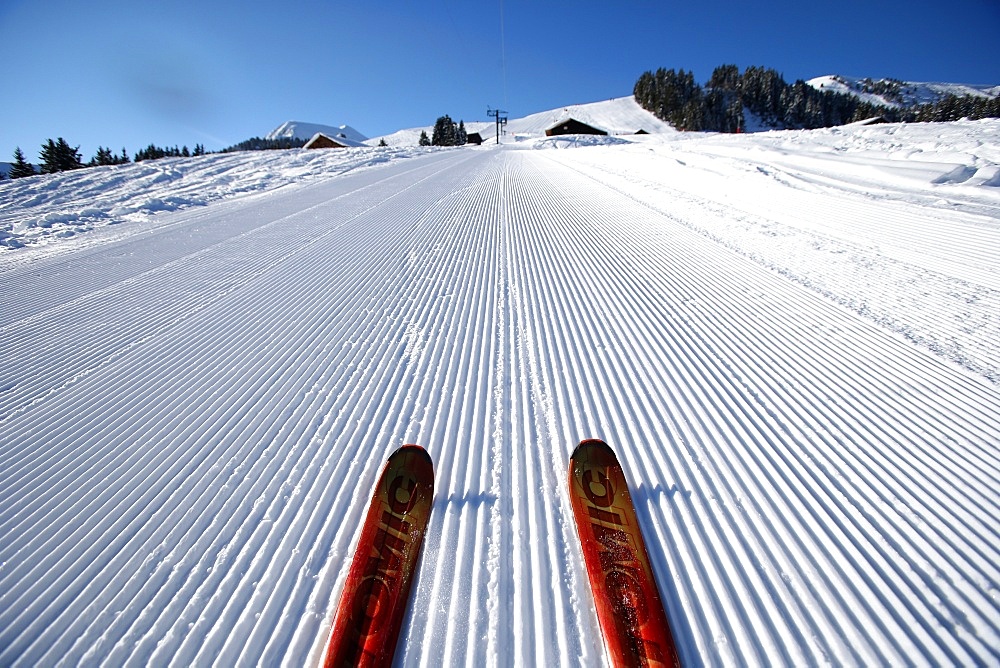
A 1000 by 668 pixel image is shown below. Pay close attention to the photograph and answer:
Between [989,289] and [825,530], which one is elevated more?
[989,289]

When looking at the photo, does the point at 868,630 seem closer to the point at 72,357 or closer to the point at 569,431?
the point at 569,431

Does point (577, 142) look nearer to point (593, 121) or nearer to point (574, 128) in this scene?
point (574, 128)

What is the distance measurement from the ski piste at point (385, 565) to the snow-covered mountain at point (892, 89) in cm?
16541

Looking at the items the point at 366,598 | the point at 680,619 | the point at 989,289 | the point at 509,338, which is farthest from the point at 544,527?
the point at 989,289

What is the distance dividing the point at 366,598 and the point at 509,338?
259cm

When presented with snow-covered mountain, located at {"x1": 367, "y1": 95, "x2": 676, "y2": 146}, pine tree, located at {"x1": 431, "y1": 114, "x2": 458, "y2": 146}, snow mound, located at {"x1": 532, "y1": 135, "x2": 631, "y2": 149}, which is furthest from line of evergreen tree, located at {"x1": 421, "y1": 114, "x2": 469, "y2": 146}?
snow mound, located at {"x1": 532, "y1": 135, "x2": 631, "y2": 149}

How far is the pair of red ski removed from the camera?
1.74 m

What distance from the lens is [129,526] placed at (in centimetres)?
229

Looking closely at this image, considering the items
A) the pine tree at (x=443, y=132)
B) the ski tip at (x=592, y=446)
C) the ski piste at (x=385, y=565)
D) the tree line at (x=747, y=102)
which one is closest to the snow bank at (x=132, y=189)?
the ski piste at (x=385, y=565)

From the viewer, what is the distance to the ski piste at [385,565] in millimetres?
1749

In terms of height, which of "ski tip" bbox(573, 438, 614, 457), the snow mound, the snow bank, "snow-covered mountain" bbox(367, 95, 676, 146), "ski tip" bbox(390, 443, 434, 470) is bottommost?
"ski tip" bbox(390, 443, 434, 470)

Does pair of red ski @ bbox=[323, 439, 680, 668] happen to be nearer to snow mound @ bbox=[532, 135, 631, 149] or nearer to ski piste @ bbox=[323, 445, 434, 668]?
ski piste @ bbox=[323, 445, 434, 668]

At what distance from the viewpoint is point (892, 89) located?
12656 centimetres

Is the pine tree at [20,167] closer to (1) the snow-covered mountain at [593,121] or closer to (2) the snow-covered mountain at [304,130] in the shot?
(1) the snow-covered mountain at [593,121]
